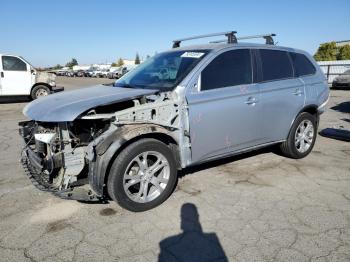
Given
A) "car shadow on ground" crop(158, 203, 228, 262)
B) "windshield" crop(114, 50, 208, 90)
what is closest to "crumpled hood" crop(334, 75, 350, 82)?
"windshield" crop(114, 50, 208, 90)

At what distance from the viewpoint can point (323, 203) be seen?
12.9 feet

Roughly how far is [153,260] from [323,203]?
7.23 feet

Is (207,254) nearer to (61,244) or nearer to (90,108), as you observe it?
(61,244)

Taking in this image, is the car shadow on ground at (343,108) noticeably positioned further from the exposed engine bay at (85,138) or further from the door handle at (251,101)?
the exposed engine bay at (85,138)

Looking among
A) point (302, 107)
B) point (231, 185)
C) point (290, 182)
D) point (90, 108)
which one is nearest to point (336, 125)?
point (302, 107)

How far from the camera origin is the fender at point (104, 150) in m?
3.42

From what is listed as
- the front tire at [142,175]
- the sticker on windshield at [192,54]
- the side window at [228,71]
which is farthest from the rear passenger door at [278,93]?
the front tire at [142,175]

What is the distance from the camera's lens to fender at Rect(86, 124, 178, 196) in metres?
3.42

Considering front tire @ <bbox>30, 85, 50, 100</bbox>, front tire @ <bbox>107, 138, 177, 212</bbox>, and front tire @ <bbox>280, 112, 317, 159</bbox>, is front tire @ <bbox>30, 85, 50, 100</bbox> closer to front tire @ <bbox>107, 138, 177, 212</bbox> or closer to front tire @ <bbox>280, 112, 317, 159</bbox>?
front tire @ <bbox>280, 112, 317, 159</bbox>

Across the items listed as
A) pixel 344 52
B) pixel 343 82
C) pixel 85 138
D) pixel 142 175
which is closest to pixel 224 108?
pixel 142 175

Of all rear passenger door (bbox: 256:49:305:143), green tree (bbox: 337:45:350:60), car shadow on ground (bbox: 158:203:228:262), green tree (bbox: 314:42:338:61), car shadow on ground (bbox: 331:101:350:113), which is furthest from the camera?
green tree (bbox: 314:42:338:61)

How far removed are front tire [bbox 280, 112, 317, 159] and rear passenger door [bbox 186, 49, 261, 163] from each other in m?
0.87

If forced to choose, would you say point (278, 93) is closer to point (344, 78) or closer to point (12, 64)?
point (12, 64)

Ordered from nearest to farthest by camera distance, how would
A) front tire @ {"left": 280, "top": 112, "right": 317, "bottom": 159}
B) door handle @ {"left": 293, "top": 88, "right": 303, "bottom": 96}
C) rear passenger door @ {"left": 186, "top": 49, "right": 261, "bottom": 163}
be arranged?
rear passenger door @ {"left": 186, "top": 49, "right": 261, "bottom": 163} → door handle @ {"left": 293, "top": 88, "right": 303, "bottom": 96} → front tire @ {"left": 280, "top": 112, "right": 317, "bottom": 159}
